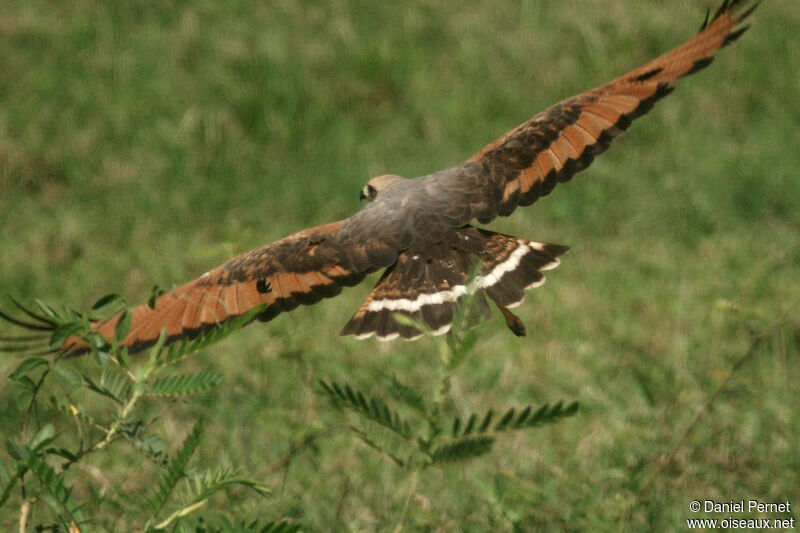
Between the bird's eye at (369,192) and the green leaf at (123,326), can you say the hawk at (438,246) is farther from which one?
the green leaf at (123,326)

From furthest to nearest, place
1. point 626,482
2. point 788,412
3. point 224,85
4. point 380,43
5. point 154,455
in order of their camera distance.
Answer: point 380,43 → point 224,85 → point 788,412 → point 626,482 → point 154,455

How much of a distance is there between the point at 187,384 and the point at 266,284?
4.79ft

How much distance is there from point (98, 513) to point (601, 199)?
441 cm

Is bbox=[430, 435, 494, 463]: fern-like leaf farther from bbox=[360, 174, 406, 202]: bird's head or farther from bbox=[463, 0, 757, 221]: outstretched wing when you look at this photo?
bbox=[360, 174, 406, 202]: bird's head

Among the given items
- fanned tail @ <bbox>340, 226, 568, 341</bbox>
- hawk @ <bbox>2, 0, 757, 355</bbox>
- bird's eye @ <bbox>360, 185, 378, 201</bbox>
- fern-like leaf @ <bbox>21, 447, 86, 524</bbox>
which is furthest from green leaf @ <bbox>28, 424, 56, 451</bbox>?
bird's eye @ <bbox>360, 185, 378, 201</bbox>

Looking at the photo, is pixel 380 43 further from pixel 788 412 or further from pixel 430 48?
pixel 788 412

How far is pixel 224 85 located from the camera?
25.9 feet

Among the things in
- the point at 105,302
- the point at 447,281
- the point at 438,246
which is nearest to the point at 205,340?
the point at 105,302

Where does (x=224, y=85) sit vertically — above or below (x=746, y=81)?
above

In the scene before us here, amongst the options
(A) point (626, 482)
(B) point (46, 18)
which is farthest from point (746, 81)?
(A) point (626, 482)

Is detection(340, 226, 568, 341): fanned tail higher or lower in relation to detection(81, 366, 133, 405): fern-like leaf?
lower

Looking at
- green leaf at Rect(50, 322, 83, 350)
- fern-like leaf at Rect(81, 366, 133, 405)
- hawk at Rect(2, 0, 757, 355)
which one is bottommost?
hawk at Rect(2, 0, 757, 355)

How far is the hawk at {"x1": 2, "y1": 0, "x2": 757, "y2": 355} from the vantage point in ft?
11.9

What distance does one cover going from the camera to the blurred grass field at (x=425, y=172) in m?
3.90
